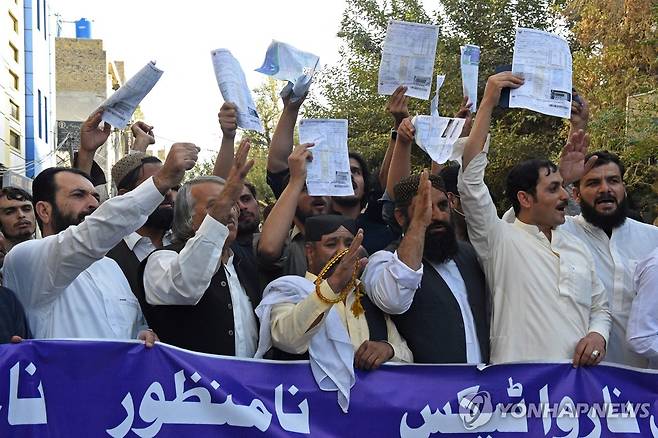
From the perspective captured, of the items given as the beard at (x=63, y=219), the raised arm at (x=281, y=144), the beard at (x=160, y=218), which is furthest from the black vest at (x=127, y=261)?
the raised arm at (x=281, y=144)

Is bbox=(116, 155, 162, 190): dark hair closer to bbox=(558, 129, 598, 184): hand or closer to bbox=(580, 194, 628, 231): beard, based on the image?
bbox=(558, 129, 598, 184): hand

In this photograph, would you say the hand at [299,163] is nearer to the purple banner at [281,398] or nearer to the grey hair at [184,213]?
the grey hair at [184,213]

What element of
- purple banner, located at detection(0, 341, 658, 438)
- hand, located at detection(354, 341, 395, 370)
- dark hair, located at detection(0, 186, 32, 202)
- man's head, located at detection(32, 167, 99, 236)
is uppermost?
man's head, located at detection(32, 167, 99, 236)

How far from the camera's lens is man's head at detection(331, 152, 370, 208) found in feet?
18.3

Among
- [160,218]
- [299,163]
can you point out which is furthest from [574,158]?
[160,218]

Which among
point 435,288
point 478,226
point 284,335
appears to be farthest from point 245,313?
point 478,226

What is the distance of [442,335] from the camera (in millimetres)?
4418

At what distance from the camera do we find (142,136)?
6043mm

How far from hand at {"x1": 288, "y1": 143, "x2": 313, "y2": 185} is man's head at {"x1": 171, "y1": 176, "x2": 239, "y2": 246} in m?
0.43

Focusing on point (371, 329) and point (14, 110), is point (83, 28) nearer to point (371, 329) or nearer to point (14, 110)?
point (14, 110)

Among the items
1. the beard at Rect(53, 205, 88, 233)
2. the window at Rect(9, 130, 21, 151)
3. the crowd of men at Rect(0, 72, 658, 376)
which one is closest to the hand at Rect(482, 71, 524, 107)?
the crowd of men at Rect(0, 72, 658, 376)

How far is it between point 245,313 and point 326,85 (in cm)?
1958

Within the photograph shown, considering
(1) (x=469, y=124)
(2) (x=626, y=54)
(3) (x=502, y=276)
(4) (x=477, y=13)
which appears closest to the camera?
(3) (x=502, y=276)

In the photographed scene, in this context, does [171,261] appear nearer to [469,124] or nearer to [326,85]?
[469,124]
